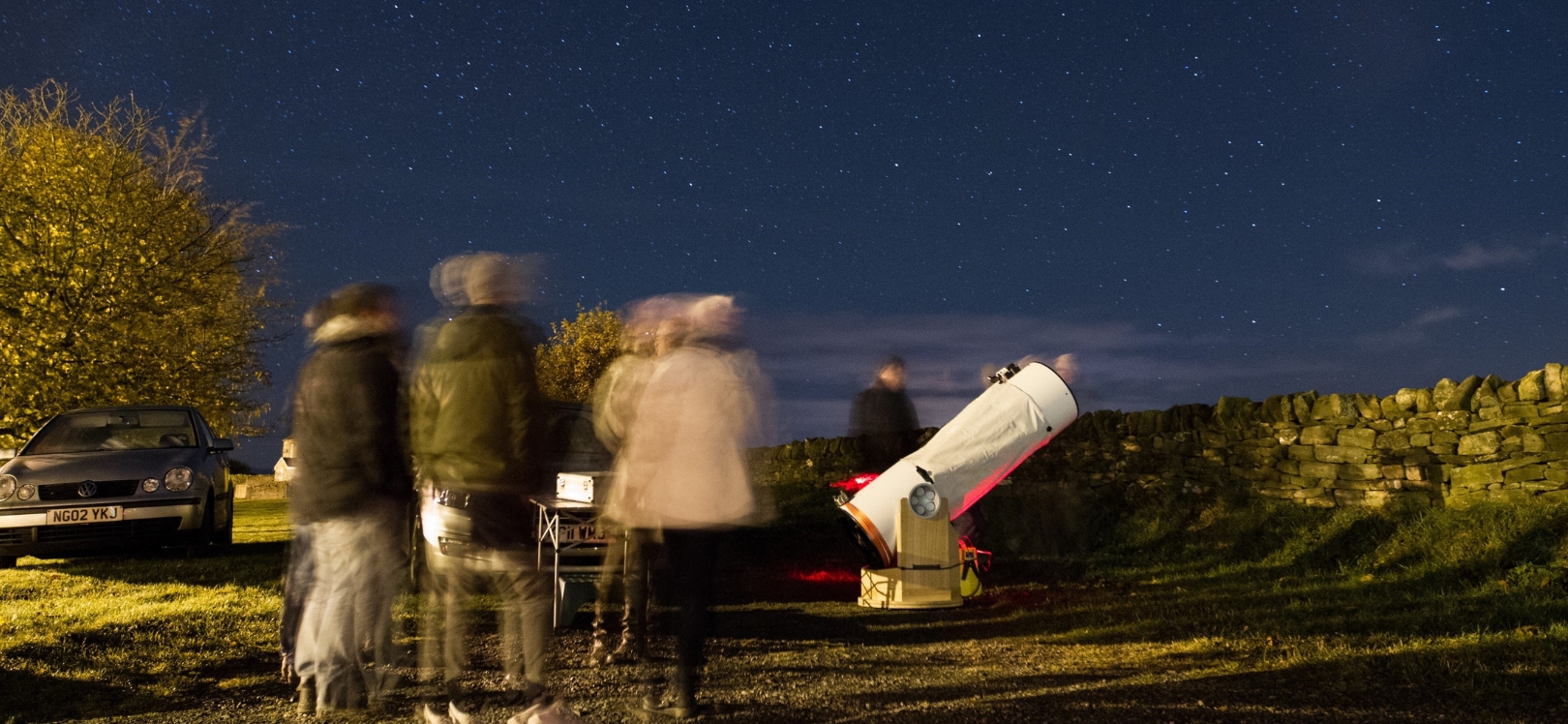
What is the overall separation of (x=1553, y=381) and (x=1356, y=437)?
187cm

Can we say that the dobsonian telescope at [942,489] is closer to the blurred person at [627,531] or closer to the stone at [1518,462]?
the blurred person at [627,531]

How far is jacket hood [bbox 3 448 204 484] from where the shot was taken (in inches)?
382

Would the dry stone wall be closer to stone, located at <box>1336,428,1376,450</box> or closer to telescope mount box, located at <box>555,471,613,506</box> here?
stone, located at <box>1336,428,1376,450</box>

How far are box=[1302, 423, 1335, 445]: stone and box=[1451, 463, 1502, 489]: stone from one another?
132 cm

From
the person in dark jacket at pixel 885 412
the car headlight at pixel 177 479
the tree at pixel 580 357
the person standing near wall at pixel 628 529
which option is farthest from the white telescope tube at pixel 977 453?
the tree at pixel 580 357

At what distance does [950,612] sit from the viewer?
7789 mm

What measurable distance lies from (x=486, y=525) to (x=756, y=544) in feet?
27.8

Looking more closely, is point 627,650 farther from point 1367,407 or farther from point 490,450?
point 1367,407

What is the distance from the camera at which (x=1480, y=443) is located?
883cm

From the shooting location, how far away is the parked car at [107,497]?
962cm

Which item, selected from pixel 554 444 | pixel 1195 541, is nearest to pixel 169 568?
pixel 554 444

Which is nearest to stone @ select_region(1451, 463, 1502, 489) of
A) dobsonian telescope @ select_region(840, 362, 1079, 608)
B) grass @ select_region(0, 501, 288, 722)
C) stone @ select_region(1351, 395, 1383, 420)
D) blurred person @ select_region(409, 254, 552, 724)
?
stone @ select_region(1351, 395, 1383, 420)

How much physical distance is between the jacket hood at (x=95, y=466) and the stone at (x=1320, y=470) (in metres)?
11.5

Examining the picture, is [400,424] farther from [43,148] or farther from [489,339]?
[43,148]
